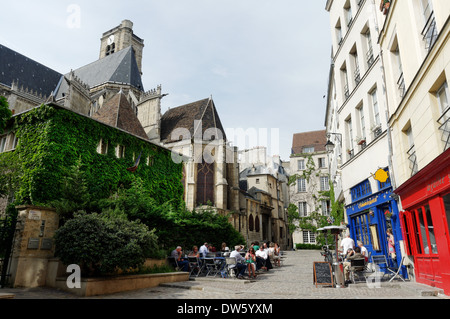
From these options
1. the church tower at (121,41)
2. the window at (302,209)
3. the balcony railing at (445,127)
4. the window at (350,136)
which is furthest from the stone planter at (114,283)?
the church tower at (121,41)

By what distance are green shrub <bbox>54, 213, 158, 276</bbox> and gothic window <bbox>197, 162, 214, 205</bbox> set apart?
19315mm

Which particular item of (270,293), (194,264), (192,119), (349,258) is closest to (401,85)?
(349,258)

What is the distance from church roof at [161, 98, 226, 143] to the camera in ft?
102

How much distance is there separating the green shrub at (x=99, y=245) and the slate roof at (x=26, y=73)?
1332 inches

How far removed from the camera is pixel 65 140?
12.2 meters

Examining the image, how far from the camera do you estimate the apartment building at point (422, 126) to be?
6256mm

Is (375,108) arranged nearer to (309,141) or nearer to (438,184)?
(438,184)

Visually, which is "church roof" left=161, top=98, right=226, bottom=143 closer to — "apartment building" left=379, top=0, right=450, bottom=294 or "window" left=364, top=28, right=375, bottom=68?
"window" left=364, top=28, right=375, bottom=68

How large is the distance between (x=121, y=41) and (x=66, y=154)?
157ft

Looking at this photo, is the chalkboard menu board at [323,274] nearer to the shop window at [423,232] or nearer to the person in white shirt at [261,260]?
the shop window at [423,232]

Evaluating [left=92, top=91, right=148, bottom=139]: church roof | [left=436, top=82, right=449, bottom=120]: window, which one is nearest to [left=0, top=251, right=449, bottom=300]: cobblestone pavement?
[left=436, top=82, right=449, bottom=120]: window

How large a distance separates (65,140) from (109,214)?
4683mm

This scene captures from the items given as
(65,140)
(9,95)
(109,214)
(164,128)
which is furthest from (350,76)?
(9,95)
